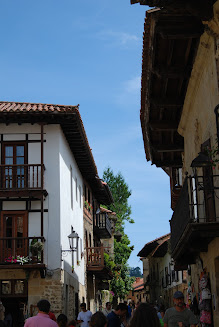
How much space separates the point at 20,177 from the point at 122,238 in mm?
30045

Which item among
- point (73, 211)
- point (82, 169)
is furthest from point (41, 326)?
point (82, 169)

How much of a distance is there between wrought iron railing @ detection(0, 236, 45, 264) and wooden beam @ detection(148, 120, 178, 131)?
8.18 m

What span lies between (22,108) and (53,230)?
514 centimetres

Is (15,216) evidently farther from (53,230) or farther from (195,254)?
(195,254)

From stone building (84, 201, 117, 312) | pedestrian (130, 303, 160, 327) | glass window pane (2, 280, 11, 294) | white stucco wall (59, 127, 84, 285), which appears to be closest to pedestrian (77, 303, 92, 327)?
glass window pane (2, 280, 11, 294)

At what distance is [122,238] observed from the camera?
5303 cm

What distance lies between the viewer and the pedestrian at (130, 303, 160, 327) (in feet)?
15.5

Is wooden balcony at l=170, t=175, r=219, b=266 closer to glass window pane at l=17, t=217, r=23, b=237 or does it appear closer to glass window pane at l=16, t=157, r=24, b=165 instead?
glass window pane at l=17, t=217, r=23, b=237

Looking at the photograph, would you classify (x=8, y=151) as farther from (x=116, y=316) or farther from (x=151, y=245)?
(x=151, y=245)

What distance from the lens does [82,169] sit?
32.5m

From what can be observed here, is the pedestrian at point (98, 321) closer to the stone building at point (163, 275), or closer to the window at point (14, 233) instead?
the window at point (14, 233)

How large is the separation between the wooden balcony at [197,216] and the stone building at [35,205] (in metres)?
8.50

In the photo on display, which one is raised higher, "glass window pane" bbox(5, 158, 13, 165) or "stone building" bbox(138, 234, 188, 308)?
"glass window pane" bbox(5, 158, 13, 165)

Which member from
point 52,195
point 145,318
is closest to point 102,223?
point 52,195
